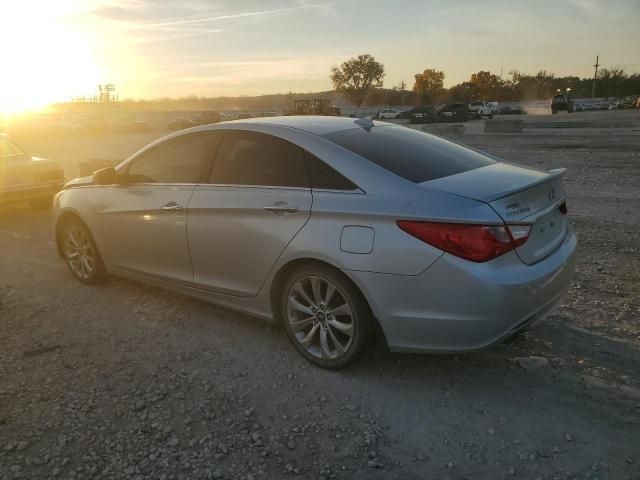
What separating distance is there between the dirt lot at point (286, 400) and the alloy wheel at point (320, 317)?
0.58 feet

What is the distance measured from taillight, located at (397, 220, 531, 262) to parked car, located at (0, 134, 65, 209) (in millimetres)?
8003

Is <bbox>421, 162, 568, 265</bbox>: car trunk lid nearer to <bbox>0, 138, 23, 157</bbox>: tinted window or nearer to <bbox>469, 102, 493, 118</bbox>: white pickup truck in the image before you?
<bbox>0, 138, 23, 157</bbox>: tinted window

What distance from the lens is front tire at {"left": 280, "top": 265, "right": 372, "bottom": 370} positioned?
11.1ft

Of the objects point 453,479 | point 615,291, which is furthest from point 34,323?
point 615,291

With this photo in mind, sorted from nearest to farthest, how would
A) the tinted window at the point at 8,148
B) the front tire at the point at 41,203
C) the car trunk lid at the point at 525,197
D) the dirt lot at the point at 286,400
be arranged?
the dirt lot at the point at 286,400
the car trunk lid at the point at 525,197
the tinted window at the point at 8,148
the front tire at the point at 41,203

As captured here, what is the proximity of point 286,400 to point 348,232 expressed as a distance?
3.70ft

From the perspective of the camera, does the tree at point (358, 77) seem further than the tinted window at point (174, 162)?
Yes

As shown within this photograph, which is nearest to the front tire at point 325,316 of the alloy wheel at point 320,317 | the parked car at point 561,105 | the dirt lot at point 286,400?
the alloy wheel at point 320,317

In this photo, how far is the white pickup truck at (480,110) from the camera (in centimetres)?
4878

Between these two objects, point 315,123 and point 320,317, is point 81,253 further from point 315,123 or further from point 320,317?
point 320,317

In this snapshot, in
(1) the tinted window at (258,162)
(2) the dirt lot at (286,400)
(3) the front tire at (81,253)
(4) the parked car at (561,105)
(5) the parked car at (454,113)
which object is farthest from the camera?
(4) the parked car at (561,105)

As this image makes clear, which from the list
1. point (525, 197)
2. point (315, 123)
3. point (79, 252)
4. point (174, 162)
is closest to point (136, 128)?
point (79, 252)

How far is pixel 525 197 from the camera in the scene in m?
3.21

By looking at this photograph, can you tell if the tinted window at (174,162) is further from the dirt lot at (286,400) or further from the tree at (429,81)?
the tree at (429,81)
